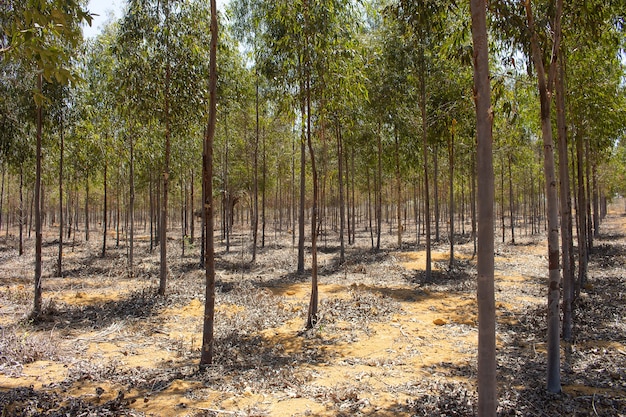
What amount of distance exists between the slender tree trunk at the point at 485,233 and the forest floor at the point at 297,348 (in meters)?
1.67

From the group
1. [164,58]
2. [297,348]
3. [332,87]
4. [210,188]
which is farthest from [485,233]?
[164,58]

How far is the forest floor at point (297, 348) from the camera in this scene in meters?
4.81

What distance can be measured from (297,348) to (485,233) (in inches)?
198

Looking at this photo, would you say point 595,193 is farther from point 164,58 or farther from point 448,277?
point 164,58

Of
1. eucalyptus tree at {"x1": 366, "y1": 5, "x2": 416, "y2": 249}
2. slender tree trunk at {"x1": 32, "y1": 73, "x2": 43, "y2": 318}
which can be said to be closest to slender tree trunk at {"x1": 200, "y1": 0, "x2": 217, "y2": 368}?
slender tree trunk at {"x1": 32, "y1": 73, "x2": 43, "y2": 318}

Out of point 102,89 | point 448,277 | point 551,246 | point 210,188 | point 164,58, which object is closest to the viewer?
point 551,246

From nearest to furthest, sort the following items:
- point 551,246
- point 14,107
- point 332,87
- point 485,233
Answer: point 485,233 → point 551,246 → point 332,87 → point 14,107

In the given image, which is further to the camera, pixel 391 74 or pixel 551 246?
pixel 391 74

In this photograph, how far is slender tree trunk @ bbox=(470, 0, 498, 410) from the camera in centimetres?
312

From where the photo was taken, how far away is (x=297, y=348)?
7312 mm

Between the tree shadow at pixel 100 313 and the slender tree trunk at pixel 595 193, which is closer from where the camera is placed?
the tree shadow at pixel 100 313

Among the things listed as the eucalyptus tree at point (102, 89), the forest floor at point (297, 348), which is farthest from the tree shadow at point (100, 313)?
the eucalyptus tree at point (102, 89)

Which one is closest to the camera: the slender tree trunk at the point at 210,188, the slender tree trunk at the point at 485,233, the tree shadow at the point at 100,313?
the slender tree trunk at the point at 485,233

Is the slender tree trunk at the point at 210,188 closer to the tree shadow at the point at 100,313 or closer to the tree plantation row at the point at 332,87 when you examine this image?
the tree plantation row at the point at 332,87
